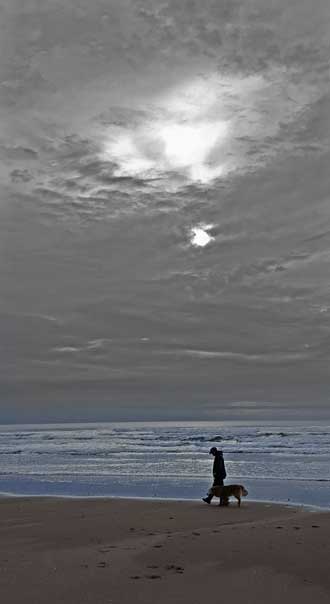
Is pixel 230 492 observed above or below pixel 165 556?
above

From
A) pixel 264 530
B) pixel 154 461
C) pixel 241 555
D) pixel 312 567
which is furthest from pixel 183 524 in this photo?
pixel 154 461

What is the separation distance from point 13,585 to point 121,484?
51.1ft

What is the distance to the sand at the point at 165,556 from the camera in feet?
22.5

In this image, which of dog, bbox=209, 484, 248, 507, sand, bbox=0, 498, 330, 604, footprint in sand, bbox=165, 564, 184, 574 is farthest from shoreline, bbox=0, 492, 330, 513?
footprint in sand, bbox=165, 564, 184, 574

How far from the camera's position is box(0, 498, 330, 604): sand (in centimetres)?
687

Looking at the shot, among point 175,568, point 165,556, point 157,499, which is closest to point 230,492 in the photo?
point 157,499

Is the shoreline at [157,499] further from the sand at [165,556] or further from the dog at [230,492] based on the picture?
the sand at [165,556]

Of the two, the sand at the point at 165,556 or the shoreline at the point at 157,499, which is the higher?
the shoreline at the point at 157,499

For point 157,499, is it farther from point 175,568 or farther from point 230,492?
point 175,568

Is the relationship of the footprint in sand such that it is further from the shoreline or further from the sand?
the shoreline

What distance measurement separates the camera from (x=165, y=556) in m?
8.81

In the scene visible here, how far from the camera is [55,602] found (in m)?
6.47

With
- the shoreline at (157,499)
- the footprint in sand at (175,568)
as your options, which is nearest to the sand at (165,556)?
the footprint in sand at (175,568)

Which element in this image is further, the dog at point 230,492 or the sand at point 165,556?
the dog at point 230,492
